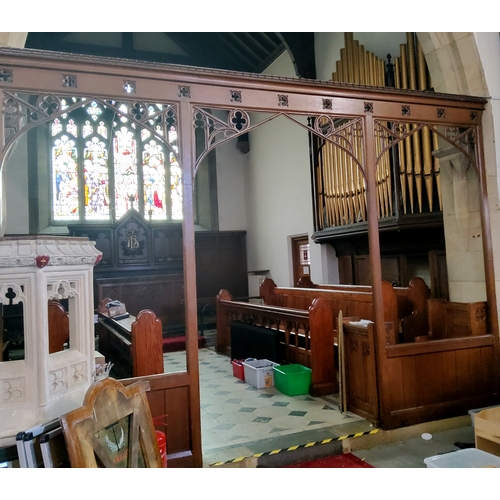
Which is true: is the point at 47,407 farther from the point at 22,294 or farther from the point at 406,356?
the point at 406,356

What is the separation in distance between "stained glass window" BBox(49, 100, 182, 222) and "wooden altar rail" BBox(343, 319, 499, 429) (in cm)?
678

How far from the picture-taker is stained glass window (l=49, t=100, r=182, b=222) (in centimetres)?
933

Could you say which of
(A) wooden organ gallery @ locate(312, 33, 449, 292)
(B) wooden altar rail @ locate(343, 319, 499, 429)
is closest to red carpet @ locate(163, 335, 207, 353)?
(A) wooden organ gallery @ locate(312, 33, 449, 292)

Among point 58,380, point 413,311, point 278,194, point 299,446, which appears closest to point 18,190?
point 278,194

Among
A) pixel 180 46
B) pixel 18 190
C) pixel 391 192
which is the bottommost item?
pixel 391 192

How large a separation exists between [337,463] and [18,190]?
26.7 ft

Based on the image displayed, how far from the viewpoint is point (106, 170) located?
9.70 metres

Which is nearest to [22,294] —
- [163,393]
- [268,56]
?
[163,393]

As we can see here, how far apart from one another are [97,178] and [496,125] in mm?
7876

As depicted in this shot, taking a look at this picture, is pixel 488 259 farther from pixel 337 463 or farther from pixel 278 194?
pixel 278 194

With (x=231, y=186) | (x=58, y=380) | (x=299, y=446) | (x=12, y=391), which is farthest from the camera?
(x=231, y=186)

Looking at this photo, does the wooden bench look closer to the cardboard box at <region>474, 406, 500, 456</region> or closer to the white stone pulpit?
the cardboard box at <region>474, 406, 500, 456</region>

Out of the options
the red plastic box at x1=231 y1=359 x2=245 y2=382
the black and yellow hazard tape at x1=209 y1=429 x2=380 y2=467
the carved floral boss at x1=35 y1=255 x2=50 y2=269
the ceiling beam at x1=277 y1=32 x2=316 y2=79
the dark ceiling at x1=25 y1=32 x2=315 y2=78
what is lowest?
the black and yellow hazard tape at x1=209 y1=429 x2=380 y2=467

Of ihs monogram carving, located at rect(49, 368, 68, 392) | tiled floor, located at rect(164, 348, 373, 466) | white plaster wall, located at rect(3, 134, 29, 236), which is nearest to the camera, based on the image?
ihs monogram carving, located at rect(49, 368, 68, 392)
